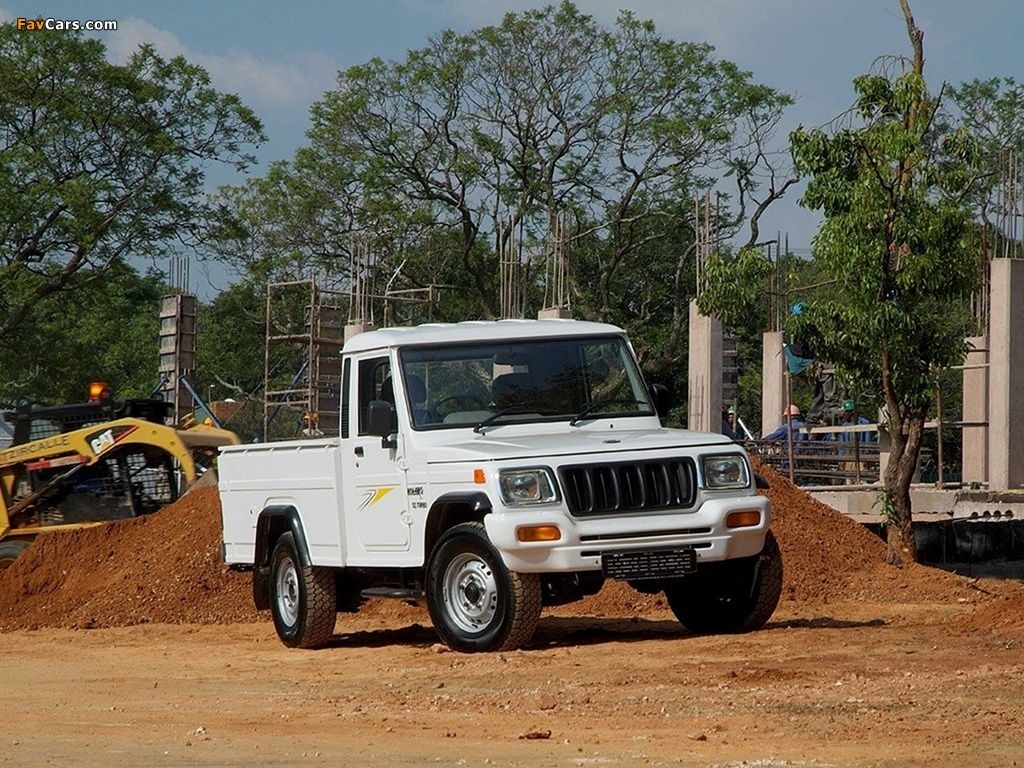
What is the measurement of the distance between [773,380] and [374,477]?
17.4 metres

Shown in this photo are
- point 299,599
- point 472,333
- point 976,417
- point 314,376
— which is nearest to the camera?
point 472,333

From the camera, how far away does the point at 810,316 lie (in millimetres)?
18000

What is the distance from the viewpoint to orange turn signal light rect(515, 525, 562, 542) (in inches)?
463

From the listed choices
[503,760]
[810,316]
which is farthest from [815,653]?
[810,316]

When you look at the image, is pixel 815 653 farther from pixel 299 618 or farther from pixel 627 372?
pixel 299 618

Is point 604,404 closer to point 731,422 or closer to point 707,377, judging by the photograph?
point 707,377

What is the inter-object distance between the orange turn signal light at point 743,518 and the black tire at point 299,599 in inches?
139

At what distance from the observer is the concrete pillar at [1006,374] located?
67.0 feet

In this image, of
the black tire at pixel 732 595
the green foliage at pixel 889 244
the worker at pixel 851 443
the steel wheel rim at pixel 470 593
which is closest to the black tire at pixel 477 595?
the steel wheel rim at pixel 470 593

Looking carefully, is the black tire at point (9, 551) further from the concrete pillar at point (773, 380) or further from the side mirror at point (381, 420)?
the concrete pillar at point (773, 380)

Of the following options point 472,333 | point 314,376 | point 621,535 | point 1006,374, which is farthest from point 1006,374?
point 314,376

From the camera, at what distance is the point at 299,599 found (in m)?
14.2

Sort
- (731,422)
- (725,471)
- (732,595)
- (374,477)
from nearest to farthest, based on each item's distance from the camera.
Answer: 1. (725,471)
2. (732,595)
3. (374,477)
4. (731,422)

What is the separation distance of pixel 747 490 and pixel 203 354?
4926 cm
